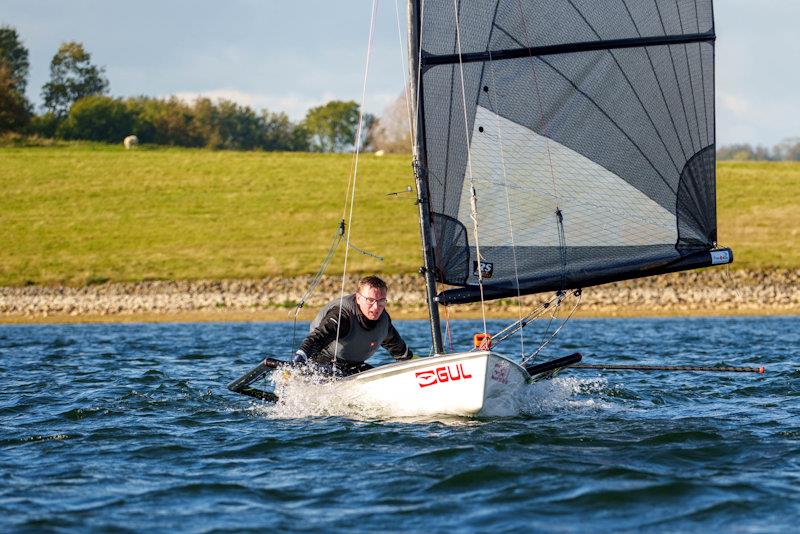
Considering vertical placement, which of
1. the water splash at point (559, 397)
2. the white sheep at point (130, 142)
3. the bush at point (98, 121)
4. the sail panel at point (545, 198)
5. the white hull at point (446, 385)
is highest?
the bush at point (98, 121)

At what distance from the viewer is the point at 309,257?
4678 centimetres

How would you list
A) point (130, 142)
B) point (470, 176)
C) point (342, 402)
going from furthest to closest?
point (130, 142), point (470, 176), point (342, 402)

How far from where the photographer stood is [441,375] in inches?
400

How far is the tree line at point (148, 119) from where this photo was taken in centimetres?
8286

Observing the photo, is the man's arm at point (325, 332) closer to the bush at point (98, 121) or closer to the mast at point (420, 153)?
the mast at point (420, 153)

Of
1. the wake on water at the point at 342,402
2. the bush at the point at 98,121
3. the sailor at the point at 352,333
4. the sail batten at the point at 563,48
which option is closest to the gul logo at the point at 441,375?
the wake on water at the point at 342,402

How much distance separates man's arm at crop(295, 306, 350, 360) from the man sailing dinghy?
119cm

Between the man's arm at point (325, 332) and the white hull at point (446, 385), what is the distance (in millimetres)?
587

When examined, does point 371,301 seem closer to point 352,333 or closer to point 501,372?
point 352,333

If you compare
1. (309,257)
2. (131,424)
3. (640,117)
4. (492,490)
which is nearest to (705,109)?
(640,117)

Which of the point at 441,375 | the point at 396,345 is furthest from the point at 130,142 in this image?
the point at 441,375

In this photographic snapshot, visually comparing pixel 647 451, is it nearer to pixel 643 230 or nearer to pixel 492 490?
pixel 492 490

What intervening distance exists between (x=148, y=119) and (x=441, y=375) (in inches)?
3208

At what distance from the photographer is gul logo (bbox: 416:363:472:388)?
1001 centimetres
